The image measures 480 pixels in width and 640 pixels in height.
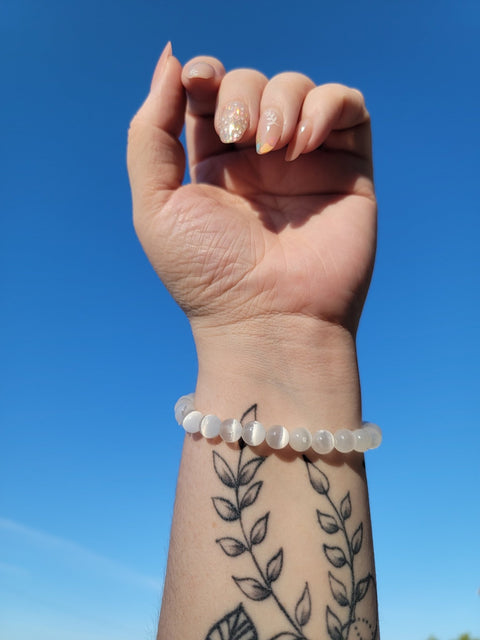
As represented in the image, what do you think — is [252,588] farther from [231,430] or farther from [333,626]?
[231,430]

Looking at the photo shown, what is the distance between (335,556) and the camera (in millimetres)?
1338

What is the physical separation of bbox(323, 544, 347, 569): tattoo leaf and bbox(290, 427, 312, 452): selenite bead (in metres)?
0.25

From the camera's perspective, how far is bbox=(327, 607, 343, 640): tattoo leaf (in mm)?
1249

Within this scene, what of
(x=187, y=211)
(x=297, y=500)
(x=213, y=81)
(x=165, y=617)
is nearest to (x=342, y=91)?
(x=213, y=81)

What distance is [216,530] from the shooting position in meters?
1.32

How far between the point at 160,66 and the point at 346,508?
1.50 m

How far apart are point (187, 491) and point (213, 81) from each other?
126cm

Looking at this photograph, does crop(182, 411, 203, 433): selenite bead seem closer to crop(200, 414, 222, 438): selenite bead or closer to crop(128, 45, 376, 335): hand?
crop(200, 414, 222, 438): selenite bead

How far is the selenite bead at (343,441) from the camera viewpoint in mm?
1446

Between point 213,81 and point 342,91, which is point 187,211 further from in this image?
point 342,91

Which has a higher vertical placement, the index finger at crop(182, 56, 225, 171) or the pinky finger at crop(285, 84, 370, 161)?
the index finger at crop(182, 56, 225, 171)

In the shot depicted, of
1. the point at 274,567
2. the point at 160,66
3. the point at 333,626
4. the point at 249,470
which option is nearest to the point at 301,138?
the point at 160,66

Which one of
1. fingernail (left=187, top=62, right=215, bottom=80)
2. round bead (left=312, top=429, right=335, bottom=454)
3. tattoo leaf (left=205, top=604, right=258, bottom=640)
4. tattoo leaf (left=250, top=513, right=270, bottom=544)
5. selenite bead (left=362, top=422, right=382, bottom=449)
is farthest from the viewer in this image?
fingernail (left=187, top=62, right=215, bottom=80)

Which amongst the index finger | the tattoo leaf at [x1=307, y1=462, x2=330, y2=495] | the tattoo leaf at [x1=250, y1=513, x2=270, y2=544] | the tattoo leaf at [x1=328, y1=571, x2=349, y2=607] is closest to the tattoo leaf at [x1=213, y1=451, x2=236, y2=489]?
the tattoo leaf at [x1=250, y1=513, x2=270, y2=544]
